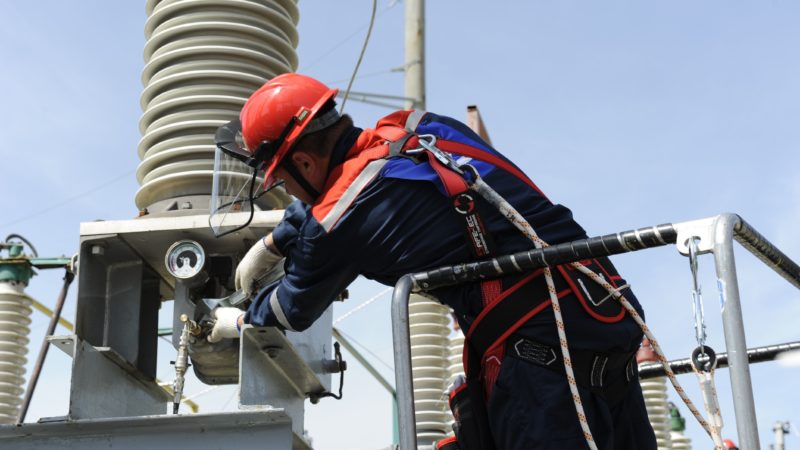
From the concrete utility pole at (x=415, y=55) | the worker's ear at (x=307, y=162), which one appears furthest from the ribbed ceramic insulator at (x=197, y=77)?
the concrete utility pole at (x=415, y=55)

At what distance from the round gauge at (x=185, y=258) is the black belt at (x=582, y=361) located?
214cm

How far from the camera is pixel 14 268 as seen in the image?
9703 millimetres

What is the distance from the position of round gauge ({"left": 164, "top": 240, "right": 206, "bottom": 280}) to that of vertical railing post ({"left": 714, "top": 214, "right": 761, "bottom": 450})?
3.06 metres

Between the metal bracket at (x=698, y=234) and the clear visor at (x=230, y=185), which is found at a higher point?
the clear visor at (x=230, y=185)

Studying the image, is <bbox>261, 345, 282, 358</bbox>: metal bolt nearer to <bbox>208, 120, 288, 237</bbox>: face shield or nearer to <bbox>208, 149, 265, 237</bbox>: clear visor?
<bbox>208, 120, 288, 237</bbox>: face shield

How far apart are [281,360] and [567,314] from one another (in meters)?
1.89

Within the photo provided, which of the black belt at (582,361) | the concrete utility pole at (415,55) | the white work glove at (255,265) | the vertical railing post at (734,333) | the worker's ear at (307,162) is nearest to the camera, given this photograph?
the vertical railing post at (734,333)

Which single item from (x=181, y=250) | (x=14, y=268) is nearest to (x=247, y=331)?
(x=181, y=250)

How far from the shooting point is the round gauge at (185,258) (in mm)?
5465

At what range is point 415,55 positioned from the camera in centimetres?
1286

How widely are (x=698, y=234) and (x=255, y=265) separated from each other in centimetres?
230

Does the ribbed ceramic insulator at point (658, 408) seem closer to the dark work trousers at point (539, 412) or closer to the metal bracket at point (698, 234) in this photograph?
the dark work trousers at point (539, 412)

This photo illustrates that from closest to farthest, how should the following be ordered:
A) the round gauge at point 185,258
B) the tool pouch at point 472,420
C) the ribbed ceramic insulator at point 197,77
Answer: the tool pouch at point 472,420
the round gauge at point 185,258
the ribbed ceramic insulator at point 197,77

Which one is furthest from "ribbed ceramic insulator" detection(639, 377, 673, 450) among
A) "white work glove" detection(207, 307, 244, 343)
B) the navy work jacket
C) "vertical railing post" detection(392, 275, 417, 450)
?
"vertical railing post" detection(392, 275, 417, 450)
